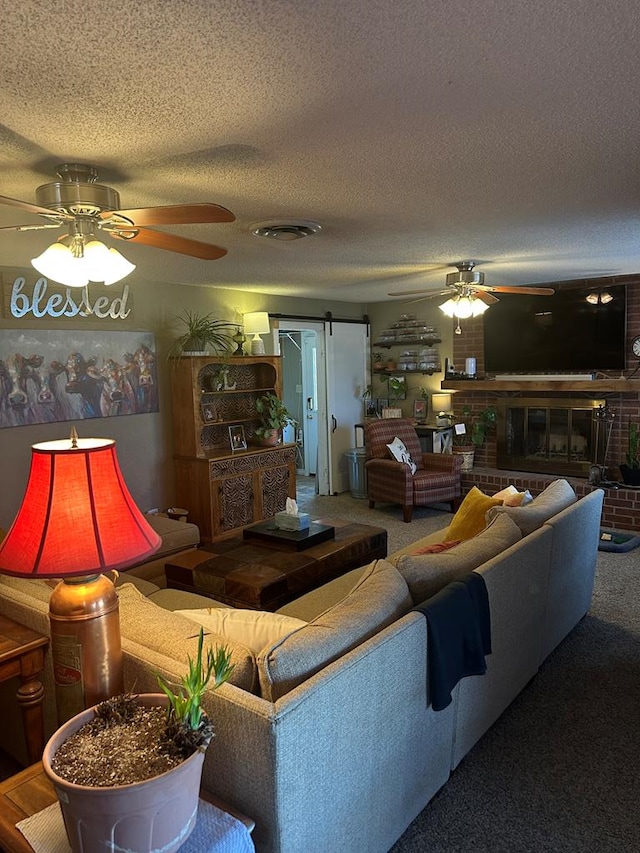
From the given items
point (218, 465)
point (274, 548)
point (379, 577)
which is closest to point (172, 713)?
point (379, 577)

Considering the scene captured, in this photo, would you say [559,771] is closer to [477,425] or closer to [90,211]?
[90,211]

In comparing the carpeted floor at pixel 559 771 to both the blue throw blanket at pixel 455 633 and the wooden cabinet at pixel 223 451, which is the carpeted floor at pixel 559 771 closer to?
the blue throw blanket at pixel 455 633

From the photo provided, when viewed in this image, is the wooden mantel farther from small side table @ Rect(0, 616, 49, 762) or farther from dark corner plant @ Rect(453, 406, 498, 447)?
small side table @ Rect(0, 616, 49, 762)

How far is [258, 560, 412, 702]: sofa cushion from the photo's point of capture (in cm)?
154

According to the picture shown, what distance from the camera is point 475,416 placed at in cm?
640

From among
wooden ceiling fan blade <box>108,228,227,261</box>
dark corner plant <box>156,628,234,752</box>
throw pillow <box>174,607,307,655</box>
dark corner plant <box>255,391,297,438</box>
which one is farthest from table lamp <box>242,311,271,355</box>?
dark corner plant <box>156,628,234,752</box>

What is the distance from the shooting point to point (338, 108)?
163 cm

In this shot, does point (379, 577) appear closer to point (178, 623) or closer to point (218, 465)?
point (178, 623)

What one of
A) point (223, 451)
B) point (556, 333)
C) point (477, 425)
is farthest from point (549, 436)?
point (223, 451)

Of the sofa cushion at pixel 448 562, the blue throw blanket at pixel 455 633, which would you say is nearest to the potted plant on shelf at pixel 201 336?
the sofa cushion at pixel 448 562

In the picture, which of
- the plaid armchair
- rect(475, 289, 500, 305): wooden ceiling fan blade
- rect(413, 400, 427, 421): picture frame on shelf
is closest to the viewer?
rect(475, 289, 500, 305): wooden ceiling fan blade

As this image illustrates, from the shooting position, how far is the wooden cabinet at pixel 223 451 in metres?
4.96

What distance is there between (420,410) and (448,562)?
15.2 feet

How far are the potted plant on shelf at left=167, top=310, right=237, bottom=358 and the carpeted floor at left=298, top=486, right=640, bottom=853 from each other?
3599mm
